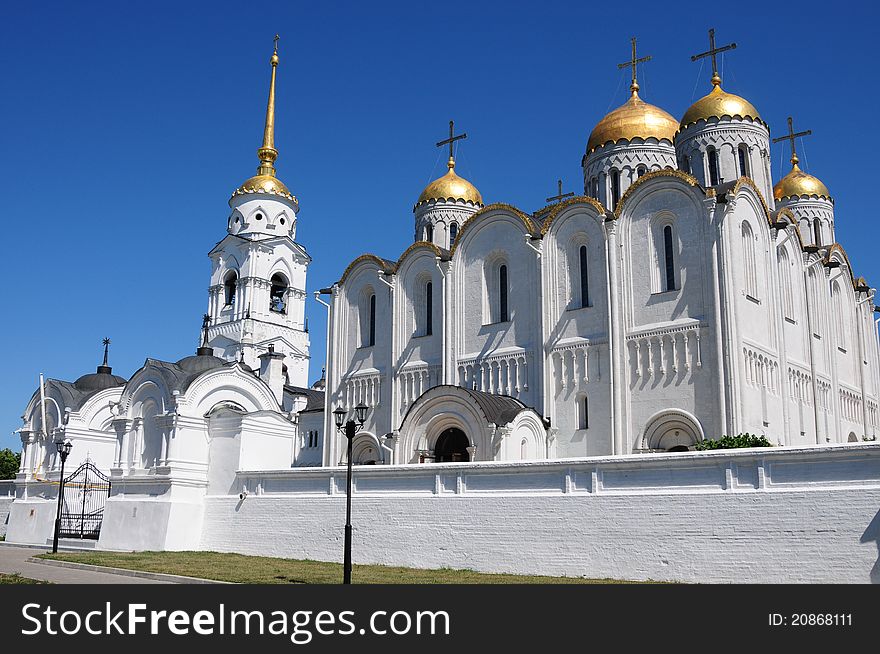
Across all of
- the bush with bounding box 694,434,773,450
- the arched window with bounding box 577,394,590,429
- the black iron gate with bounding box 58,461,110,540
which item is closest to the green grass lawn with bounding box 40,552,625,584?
the black iron gate with bounding box 58,461,110,540

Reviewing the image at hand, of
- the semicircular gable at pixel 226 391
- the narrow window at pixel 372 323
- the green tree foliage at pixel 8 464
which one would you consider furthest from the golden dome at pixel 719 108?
the green tree foliage at pixel 8 464

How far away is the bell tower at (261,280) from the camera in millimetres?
48625

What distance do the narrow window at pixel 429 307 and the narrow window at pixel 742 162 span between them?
450 inches

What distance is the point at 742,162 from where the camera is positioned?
99.0 ft

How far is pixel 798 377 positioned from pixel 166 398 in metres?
19.5

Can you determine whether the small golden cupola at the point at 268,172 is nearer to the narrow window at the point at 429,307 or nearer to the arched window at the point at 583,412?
the narrow window at the point at 429,307

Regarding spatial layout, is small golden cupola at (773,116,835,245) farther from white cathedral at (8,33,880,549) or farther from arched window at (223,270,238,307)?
arched window at (223,270,238,307)

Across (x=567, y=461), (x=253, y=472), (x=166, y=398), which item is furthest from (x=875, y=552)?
(x=166, y=398)

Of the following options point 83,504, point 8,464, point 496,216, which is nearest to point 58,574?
point 83,504

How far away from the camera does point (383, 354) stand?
32.2 metres

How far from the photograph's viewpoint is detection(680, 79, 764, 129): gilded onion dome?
99.7 ft

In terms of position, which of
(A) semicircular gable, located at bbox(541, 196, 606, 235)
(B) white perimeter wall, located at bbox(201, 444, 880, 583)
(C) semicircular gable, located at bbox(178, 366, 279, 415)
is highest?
(A) semicircular gable, located at bbox(541, 196, 606, 235)

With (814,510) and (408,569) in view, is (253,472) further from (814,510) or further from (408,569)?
(814,510)

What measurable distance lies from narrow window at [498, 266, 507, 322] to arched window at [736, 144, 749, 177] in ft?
29.0
